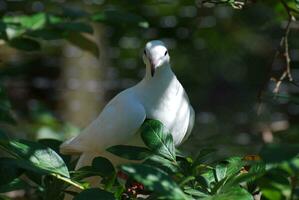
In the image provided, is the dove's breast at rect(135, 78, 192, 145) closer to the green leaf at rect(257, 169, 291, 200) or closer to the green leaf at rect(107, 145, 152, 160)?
the green leaf at rect(107, 145, 152, 160)

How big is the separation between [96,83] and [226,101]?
0.46 m

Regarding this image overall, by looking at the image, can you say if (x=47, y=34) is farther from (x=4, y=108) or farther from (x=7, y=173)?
(x=7, y=173)

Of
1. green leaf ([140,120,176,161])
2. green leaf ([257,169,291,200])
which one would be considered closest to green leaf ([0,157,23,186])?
green leaf ([140,120,176,161])

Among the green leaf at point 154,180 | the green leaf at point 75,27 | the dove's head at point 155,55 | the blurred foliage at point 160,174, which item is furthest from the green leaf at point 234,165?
the green leaf at point 75,27

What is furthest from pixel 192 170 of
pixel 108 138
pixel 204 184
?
pixel 108 138

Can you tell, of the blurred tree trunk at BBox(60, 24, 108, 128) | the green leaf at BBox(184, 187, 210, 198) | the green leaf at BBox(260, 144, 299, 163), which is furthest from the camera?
the blurred tree trunk at BBox(60, 24, 108, 128)

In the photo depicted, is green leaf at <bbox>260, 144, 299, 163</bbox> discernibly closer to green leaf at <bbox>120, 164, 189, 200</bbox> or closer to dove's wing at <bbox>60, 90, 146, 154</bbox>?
green leaf at <bbox>120, 164, 189, 200</bbox>

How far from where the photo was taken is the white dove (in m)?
0.74

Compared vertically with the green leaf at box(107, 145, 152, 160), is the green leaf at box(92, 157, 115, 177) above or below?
below

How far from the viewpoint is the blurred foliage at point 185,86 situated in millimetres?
497

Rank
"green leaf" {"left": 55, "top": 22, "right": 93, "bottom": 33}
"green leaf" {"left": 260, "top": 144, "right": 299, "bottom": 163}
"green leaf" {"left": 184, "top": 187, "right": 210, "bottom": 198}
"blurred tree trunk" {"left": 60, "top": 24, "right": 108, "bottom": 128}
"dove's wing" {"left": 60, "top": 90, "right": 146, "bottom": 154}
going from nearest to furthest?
"green leaf" {"left": 260, "top": 144, "right": 299, "bottom": 163}, "green leaf" {"left": 184, "top": 187, "right": 210, "bottom": 198}, "dove's wing" {"left": 60, "top": 90, "right": 146, "bottom": 154}, "green leaf" {"left": 55, "top": 22, "right": 93, "bottom": 33}, "blurred tree trunk" {"left": 60, "top": 24, "right": 108, "bottom": 128}

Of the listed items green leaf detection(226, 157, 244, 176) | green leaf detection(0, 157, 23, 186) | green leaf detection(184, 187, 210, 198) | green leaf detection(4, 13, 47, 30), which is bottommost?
green leaf detection(4, 13, 47, 30)

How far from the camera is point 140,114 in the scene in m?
0.73

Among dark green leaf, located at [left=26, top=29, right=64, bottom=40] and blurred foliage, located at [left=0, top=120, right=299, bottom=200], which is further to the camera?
dark green leaf, located at [left=26, top=29, right=64, bottom=40]
